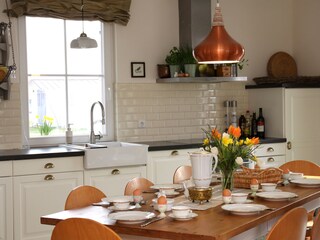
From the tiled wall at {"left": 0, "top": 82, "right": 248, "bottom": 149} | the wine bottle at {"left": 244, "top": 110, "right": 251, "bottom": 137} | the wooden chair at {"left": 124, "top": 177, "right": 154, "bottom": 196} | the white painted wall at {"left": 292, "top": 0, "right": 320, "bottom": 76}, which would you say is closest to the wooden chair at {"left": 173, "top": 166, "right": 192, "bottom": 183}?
the wooden chair at {"left": 124, "top": 177, "right": 154, "bottom": 196}

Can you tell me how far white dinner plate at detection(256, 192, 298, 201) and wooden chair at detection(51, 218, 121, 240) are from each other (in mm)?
1276

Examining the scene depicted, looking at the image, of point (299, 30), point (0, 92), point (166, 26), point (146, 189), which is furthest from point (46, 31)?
point (299, 30)

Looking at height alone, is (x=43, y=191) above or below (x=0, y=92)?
below

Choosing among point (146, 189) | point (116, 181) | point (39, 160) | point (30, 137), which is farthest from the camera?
point (30, 137)

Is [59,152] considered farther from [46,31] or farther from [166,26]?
[166,26]

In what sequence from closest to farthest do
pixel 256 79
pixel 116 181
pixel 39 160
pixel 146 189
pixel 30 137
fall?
pixel 146 189 < pixel 39 160 < pixel 116 181 < pixel 30 137 < pixel 256 79

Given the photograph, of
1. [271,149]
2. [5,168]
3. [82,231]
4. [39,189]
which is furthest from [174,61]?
[82,231]

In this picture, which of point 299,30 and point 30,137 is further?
point 299,30

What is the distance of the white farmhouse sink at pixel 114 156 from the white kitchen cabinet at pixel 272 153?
1509 mm

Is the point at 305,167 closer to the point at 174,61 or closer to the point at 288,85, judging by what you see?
the point at 288,85

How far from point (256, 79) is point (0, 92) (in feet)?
10.0

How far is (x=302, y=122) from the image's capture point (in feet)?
21.8

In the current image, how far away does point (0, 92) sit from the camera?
5453 mm

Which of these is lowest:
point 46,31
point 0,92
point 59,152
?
point 59,152
